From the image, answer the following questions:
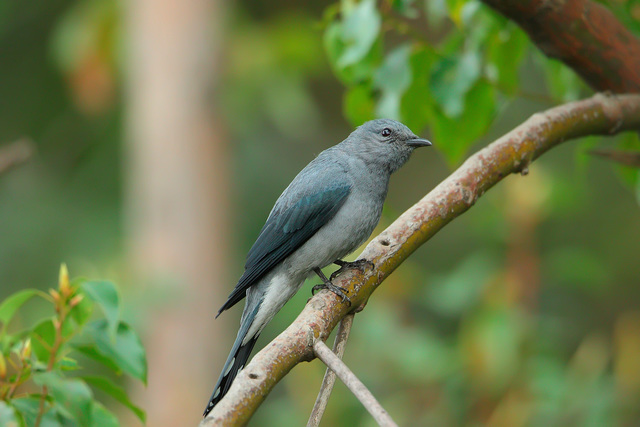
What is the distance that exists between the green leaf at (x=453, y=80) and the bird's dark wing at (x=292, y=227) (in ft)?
2.74

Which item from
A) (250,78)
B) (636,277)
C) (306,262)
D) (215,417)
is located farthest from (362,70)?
(250,78)

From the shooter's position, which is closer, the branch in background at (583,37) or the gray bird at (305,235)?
the branch in background at (583,37)

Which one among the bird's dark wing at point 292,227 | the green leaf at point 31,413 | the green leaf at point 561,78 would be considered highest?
the bird's dark wing at point 292,227

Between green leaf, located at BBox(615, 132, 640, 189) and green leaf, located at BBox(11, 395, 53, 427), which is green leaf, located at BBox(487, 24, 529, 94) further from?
green leaf, located at BBox(11, 395, 53, 427)

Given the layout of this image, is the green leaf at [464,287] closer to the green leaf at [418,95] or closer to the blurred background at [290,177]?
the blurred background at [290,177]

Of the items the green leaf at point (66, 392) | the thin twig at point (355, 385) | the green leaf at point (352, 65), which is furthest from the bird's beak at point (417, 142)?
the green leaf at point (66, 392)

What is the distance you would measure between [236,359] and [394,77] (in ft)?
4.69

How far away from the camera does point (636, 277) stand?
25.0ft

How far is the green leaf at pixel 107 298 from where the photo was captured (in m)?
2.08

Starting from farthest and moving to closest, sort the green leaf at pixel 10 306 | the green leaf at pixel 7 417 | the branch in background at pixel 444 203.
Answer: the branch in background at pixel 444 203, the green leaf at pixel 10 306, the green leaf at pixel 7 417

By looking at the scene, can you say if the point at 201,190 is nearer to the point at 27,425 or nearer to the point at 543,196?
the point at 543,196

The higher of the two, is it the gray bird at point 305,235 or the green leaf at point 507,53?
the gray bird at point 305,235

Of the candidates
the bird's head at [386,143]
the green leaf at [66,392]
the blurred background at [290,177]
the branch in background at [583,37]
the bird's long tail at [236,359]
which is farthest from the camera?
the bird's head at [386,143]

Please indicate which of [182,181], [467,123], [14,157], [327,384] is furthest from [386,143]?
[182,181]
